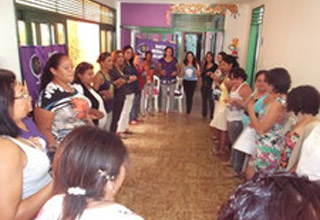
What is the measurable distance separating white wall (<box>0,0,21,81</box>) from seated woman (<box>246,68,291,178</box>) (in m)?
2.38

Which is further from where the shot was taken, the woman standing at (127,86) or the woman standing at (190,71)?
the woman standing at (190,71)

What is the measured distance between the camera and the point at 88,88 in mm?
2857

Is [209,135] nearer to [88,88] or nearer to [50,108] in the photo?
[88,88]

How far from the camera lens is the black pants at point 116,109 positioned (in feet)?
13.1

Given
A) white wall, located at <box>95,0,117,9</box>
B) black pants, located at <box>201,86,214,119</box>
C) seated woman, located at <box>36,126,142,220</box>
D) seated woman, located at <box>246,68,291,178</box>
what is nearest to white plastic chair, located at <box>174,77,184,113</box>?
black pants, located at <box>201,86,214,119</box>

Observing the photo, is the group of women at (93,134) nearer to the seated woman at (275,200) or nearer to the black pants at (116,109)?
the black pants at (116,109)

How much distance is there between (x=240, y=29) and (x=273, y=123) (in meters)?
4.70

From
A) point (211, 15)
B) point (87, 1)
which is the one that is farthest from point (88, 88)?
point (211, 15)

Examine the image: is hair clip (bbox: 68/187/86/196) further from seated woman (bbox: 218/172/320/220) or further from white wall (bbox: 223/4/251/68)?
white wall (bbox: 223/4/251/68)

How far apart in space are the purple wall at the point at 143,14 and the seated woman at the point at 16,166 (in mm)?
5941

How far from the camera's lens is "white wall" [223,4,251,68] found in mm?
6098

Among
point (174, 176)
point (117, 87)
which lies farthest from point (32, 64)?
point (174, 176)

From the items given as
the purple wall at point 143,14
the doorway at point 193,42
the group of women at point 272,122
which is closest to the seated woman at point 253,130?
the group of women at point 272,122

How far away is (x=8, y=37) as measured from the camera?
2537 millimetres
